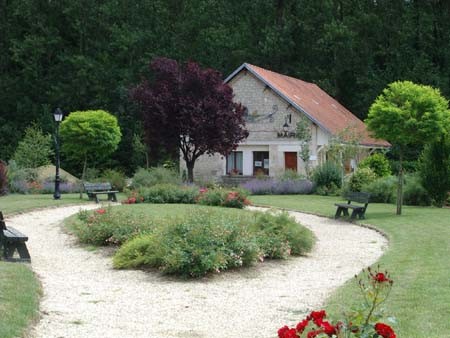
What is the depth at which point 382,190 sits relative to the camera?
83.1 feet

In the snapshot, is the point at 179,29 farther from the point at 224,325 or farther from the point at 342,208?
the point at 224,325

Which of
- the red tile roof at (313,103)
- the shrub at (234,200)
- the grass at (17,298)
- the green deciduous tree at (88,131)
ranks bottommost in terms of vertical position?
the grass at (17,298)

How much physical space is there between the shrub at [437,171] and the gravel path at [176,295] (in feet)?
33.1

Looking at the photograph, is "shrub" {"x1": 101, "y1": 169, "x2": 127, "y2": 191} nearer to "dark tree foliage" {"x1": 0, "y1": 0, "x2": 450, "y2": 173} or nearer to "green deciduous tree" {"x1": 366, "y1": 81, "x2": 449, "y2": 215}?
"green deciduous tree" {"x1": 366, "y1": 81, "x2": 449, "y2": 215}

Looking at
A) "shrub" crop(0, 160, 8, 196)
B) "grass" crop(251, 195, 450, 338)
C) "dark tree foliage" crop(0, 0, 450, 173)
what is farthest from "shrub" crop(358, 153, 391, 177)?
"shrub" crop(0, 160, 8, 196)

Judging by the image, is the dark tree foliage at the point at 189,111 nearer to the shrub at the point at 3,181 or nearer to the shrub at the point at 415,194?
the shrub at the point at 3,181

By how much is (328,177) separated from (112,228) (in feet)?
56.9

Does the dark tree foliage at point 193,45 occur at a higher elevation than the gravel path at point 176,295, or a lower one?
higher

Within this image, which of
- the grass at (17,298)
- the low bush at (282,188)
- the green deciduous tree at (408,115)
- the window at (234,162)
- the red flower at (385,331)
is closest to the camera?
the red flower at (385,331)

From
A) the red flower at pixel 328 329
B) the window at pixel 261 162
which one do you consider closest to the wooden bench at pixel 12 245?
the red flower at pixel 328 329

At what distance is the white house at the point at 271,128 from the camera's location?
34625 millimetres

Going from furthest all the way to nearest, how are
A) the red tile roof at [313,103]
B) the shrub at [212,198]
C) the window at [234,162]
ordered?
1. the window at [234,162]
2. the red tile roof at [313,103]
3. the shrub at [212,198]

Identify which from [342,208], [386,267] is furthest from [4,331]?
[342,208]

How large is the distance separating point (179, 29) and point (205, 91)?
65.1 ft
